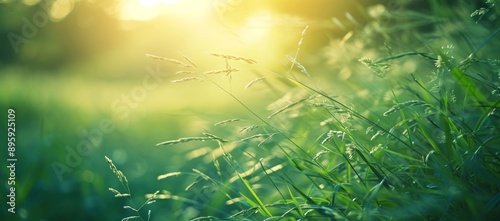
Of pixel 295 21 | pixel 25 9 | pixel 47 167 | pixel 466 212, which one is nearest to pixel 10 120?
pixel 47 167

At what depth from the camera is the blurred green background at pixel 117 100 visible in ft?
7.47

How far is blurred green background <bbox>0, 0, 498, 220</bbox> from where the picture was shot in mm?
2275

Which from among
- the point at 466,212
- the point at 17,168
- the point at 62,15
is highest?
the point at 62,15

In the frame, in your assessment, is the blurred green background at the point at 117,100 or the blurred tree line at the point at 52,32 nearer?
the blurred green background at the point at 117,100

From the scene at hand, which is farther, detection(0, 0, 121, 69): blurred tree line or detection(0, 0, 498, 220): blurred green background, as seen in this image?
detection(0, 0, 121, 69): blurred tree line

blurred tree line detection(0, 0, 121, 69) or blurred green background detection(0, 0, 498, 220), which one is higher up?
blurred tree line detection(0, 0, 121, 69)

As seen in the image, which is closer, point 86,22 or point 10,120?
point 10,120

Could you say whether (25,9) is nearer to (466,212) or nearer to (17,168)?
(17,168)

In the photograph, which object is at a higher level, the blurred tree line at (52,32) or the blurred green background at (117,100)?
the blurred tree line at (52,32)

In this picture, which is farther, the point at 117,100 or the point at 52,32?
the point at 52,32

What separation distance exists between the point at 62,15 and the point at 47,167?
5863mm

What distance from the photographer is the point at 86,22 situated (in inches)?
328

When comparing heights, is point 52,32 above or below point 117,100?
above

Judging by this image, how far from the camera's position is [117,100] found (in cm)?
444
